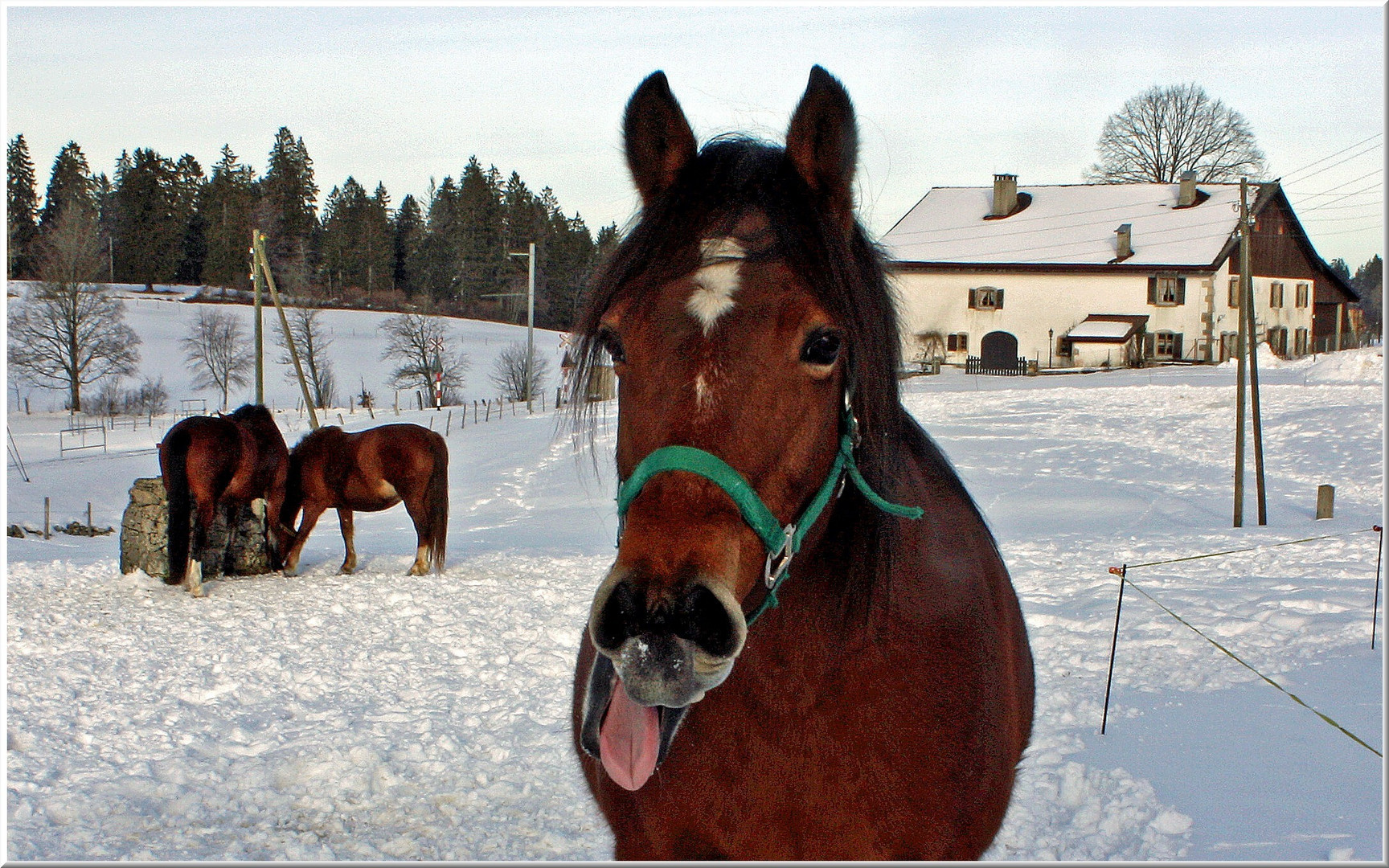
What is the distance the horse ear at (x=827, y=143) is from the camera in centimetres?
184

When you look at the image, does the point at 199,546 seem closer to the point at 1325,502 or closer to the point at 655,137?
the point at 655,137

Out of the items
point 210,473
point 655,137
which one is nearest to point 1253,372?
point 210,473

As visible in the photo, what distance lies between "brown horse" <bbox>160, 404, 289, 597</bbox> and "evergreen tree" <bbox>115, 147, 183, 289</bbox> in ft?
170

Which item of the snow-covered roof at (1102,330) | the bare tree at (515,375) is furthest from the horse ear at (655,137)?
the snow-covered roof at (1102,330)

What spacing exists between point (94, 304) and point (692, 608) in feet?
134

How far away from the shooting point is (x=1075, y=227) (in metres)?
44.1

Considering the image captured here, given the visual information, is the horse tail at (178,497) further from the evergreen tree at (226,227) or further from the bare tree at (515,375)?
the evergreen tree at (226,227)

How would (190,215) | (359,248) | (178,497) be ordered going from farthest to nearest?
(359,248), (190,215), (178,497)

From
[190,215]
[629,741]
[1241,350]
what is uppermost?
[190,215]

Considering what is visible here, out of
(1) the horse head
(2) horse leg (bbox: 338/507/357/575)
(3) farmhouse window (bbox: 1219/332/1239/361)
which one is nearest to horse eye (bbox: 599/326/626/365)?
(1) the horse head

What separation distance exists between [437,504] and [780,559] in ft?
31.9

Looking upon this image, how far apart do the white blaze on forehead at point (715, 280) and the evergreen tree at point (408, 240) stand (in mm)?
65455

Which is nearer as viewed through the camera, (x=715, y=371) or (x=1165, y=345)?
(x=715, y=371)

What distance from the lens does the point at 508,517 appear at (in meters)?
16.8
